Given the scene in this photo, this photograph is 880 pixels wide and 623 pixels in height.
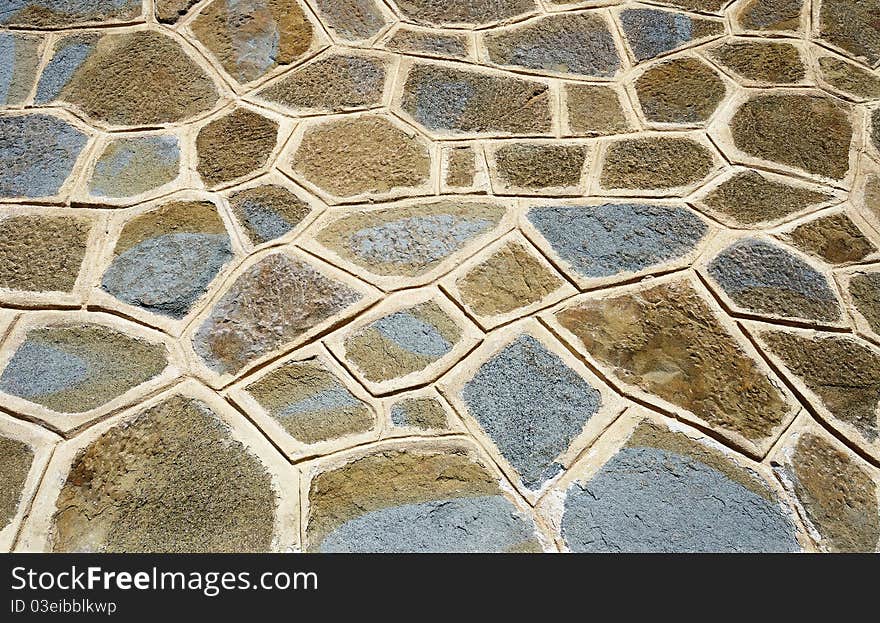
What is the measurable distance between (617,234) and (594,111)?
825 mm

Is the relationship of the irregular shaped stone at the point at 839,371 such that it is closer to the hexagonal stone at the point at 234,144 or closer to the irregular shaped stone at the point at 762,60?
the irregular shaped stone at the point at 762,60

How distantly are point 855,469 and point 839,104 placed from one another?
201 cm

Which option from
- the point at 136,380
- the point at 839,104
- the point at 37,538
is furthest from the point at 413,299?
the point at 839,104

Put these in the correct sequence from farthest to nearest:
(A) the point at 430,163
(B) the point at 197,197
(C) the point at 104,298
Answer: (A) the point at 430,163
(B) the point at 197,197
(C) the point at 104,298

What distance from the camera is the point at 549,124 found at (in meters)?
3.52

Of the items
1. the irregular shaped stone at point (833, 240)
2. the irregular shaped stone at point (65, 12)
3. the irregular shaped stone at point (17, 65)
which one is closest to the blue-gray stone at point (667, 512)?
the irregular shaped stone at point (833, 240)

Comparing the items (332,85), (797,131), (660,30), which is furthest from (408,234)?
(660,30)

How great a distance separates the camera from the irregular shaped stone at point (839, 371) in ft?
8.34

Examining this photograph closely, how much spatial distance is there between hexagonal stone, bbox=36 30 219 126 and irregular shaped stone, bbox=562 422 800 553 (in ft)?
7.76

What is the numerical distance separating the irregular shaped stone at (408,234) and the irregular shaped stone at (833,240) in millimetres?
1169

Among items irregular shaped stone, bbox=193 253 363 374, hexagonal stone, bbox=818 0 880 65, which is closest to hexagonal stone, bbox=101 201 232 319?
irregular shaped stone, bbox=193 253 363 374

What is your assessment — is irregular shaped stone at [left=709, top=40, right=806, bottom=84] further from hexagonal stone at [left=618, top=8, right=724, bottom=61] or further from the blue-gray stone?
the blue-gray stone

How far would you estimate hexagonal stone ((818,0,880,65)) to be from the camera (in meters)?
4.04

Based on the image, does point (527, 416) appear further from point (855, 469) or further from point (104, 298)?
point (104, 298)
